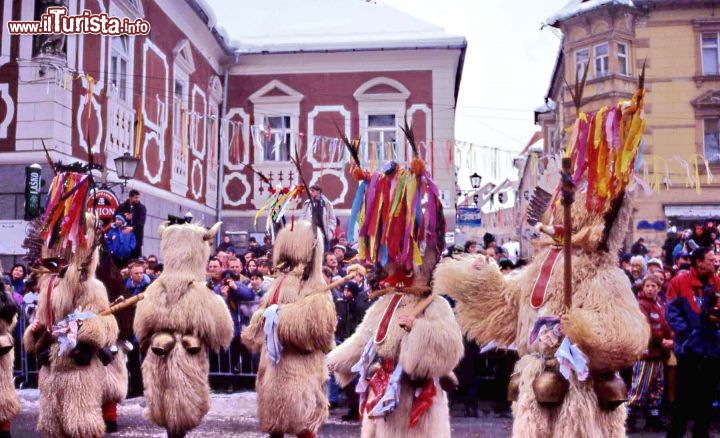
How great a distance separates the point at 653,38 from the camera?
841 inches

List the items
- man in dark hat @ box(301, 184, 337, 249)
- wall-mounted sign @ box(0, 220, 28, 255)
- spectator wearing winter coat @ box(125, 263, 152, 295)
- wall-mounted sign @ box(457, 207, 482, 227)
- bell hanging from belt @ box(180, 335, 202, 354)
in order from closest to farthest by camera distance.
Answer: bell hanging from belt @ box(180, 335, 202, 354)
spectator wearing winter coat @ box(125, 263, 152, 295)
man in dark hat @ box(301, 184, 337, 249)
wall-mounted sign @ box(0, 220, 28, 255)
wall-mounted sign @ box(457, 207, 482, 227)

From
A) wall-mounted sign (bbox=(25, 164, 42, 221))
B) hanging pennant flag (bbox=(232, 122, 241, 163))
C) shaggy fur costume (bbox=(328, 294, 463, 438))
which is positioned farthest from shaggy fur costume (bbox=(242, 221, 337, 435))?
hanging pennant flag (bbox=(232, 122, 241, 163))


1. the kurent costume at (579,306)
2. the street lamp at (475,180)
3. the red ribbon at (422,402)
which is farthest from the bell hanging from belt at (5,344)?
the street lamp at (475,180)

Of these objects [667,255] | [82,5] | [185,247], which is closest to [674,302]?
[185,247]

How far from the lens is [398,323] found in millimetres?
4656

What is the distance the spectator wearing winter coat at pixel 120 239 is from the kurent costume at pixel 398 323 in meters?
6.30

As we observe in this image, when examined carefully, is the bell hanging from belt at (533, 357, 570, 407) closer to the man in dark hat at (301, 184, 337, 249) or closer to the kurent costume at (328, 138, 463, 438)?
the kurent costume at (328, 138, 463, 438)

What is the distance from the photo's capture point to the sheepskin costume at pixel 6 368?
623cm

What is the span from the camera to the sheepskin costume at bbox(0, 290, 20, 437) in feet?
20.4

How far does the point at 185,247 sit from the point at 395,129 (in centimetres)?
1279

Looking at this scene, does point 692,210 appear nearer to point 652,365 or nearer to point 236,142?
point 236,142

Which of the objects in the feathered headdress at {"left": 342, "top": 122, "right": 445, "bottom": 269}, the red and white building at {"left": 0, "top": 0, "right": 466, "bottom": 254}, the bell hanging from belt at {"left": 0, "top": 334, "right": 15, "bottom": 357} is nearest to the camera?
the feathered headdress at {"left": 342, "top": 122, "right": 445, "bottom": 269}

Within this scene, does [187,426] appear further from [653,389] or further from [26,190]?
[26,190]

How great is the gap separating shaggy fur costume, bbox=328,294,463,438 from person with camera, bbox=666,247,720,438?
9.16 feet
